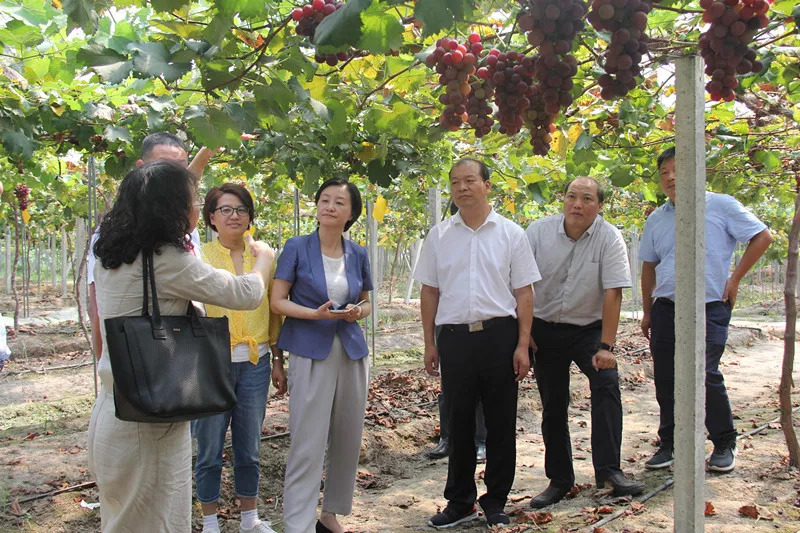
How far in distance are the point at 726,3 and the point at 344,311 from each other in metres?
2.03

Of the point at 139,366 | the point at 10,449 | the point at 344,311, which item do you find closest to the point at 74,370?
the point at 10,449

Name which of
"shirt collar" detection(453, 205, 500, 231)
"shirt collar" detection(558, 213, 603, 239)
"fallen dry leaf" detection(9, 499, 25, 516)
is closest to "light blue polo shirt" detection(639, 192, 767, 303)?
"shirt collar" detection(558, 213, 603, 239)

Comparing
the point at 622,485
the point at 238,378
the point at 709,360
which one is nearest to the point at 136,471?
the point at 238,378

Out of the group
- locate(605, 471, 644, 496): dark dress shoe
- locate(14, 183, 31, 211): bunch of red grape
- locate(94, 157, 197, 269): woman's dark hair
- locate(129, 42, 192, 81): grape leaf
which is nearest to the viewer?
locate(129, 42, 192, 81): grape leaf

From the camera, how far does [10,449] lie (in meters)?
5.12

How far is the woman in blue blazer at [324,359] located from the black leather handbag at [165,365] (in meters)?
0.89

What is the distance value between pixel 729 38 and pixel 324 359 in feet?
7.01

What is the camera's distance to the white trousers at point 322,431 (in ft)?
10.1

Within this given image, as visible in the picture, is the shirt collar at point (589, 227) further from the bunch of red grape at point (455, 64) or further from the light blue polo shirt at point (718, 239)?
the bunch of red grape at point (455, 64)

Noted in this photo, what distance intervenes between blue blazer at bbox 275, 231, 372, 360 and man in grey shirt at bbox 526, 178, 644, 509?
3.50 feet

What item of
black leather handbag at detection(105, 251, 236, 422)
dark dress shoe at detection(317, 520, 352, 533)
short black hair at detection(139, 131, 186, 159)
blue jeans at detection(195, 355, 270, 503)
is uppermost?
short black hair at detection(139, 131, 186, 159)

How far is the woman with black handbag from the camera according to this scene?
2.08 metres

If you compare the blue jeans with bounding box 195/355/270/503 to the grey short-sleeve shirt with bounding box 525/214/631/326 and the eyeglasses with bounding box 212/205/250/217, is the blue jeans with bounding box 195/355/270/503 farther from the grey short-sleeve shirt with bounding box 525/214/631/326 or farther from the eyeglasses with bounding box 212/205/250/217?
the grey short-sleeve shirt with bounding box 525/214/631/326

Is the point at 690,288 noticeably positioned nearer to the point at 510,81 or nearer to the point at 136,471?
the point at 510,81
